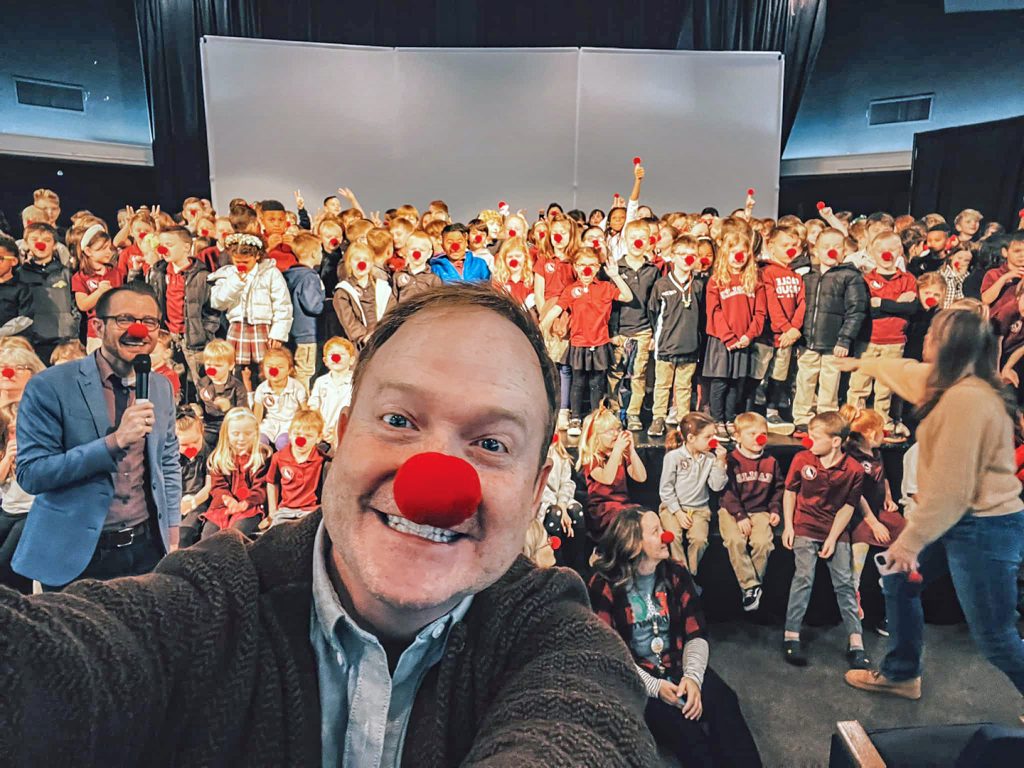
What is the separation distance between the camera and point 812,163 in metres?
5.45

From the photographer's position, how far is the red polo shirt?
328 centimetres

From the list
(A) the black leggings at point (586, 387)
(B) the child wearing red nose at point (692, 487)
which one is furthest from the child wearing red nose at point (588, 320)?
(B) the child wearing red nose at point (692, 487)

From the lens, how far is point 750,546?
9.64ft

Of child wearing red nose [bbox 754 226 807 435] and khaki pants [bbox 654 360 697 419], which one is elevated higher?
child wearing red nose [bbox 754 226 807 435]

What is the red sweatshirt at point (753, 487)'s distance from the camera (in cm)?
290

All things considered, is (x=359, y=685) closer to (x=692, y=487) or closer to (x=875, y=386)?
(x=692, y=487)

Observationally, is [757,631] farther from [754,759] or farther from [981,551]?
[981,551]

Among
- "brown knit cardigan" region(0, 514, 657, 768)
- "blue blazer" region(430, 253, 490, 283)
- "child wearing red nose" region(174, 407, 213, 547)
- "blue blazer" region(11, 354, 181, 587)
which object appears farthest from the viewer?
"blue blazer" region(430, 253, 490, 283)

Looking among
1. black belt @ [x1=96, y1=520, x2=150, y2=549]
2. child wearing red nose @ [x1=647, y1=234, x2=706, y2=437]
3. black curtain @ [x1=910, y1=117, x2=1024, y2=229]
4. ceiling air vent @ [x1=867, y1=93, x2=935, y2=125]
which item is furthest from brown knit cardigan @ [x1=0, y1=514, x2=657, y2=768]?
ceiling air vent @ [x1=867, y1=93, x2=935, y2=125]

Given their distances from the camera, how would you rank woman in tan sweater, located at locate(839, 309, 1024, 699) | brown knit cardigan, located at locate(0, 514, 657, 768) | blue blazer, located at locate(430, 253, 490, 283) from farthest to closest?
blue blazer, located at locate(430, 253, 490, 283), woman in tan sweater, located at locate(839, 309, 1024, 699), brown knit cardigan, located at locate(0, 514, 657, 768)

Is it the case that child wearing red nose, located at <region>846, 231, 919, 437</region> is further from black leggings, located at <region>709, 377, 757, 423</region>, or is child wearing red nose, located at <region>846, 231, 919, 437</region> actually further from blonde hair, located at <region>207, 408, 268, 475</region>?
blonde hair, located at <region>207, 408, 268, 475</region>

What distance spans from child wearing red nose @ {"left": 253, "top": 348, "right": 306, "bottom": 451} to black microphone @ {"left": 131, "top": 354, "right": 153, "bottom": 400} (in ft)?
2.91

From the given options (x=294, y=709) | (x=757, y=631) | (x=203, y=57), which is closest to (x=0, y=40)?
(x=203, y=57)

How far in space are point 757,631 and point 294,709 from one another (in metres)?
2.77
